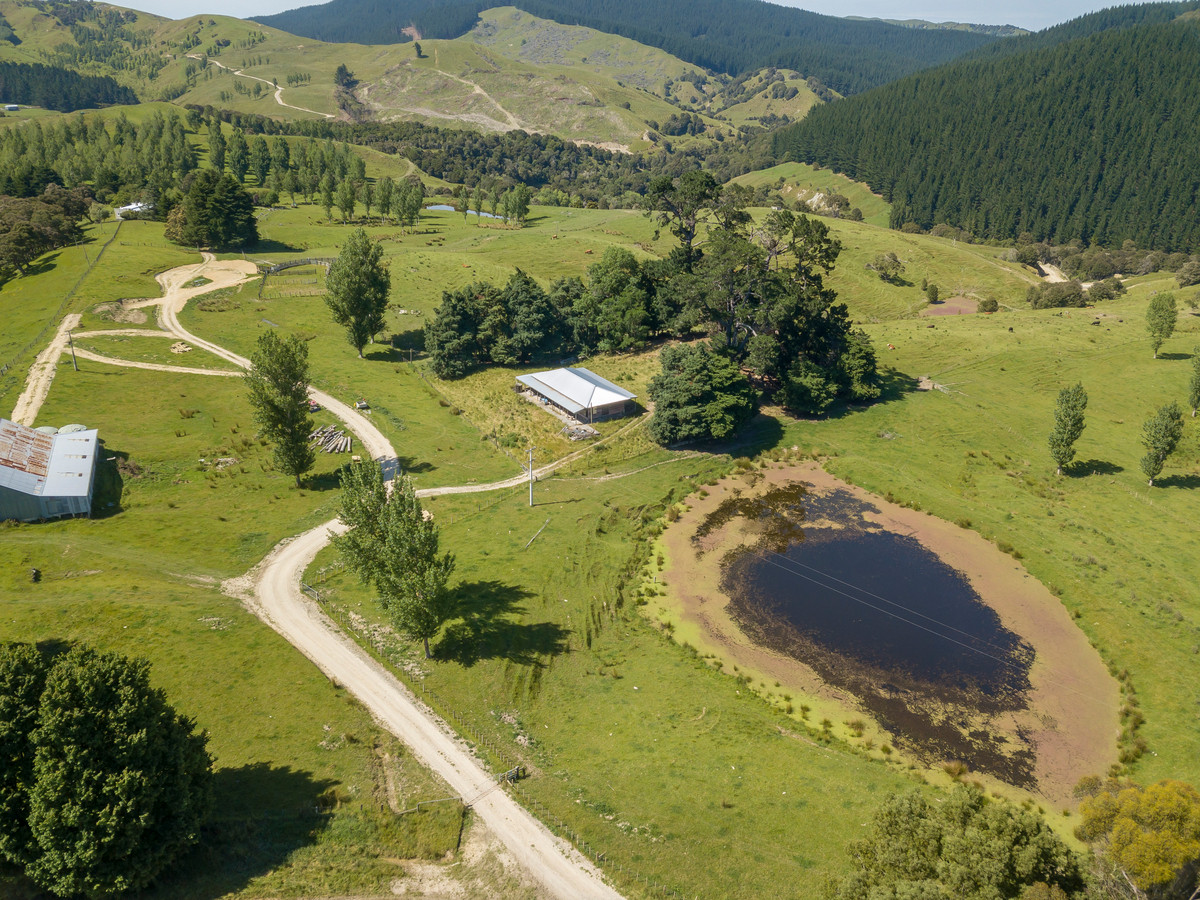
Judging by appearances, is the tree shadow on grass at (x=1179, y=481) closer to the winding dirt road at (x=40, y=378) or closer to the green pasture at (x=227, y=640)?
the green pasture at (x=227, y=640)

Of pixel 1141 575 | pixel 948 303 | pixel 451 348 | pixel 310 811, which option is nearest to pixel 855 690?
pixel 1141 575

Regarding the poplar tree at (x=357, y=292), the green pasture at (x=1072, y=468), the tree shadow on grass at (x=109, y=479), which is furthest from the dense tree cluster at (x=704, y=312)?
the tree shadow on grass at (x=109, y=479)

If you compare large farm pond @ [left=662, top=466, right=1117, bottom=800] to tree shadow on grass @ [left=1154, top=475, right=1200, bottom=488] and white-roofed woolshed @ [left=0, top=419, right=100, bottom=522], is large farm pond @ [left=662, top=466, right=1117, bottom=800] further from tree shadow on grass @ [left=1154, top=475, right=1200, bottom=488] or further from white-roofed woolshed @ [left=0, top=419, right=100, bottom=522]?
white-roofed woolshed @ [left=0, top=419, right=100, bottom=522]

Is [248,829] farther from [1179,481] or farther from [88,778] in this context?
[1179,481]

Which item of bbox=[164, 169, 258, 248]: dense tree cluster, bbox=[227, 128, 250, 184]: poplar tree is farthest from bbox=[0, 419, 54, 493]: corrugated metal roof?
bbox=[227, 128, 250, 184]: poplar tree

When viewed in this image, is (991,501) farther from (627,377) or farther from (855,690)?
(627,377)

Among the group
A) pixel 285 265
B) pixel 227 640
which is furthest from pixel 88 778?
pixel 285 265
